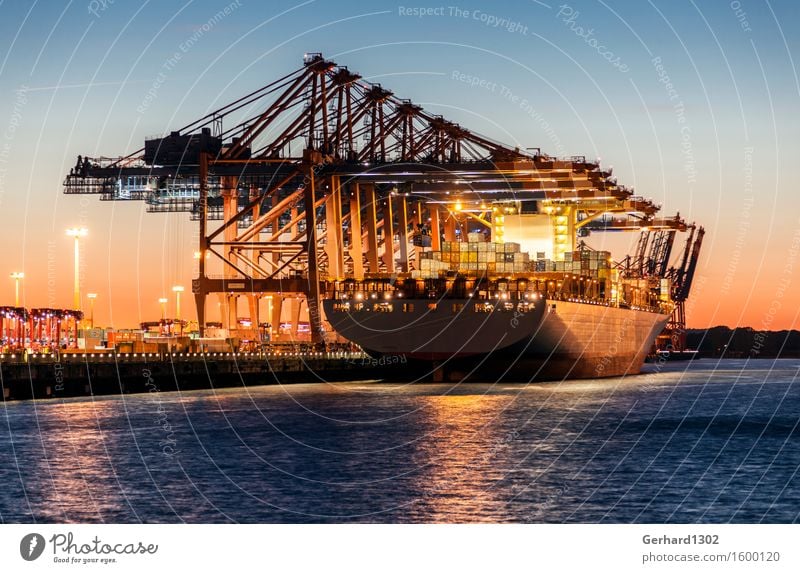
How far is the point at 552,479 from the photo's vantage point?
35969 millimetres

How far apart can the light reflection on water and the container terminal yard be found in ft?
49.5

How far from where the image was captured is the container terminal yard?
8238cm

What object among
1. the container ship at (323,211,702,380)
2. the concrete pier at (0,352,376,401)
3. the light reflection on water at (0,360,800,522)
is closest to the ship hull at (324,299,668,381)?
the container ship at (323,211,702,380)

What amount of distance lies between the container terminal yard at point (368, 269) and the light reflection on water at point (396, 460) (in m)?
15.1

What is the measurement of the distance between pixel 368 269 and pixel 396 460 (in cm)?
7604

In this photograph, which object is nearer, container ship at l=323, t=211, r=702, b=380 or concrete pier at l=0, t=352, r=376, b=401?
concrete pier at l=0, t=352, r=376, b=401

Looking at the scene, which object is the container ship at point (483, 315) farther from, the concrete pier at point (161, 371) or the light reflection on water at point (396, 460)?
the light reflection on water at point (396, 460)

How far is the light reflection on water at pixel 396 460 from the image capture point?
101 feet

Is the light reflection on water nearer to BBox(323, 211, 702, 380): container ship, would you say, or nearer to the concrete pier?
the concrete pier

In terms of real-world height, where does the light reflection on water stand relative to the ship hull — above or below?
below

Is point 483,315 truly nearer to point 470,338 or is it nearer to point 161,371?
point 470,338

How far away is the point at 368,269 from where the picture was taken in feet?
379

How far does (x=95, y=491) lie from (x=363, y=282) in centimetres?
5445

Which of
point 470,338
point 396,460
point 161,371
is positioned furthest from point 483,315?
point 396,460
